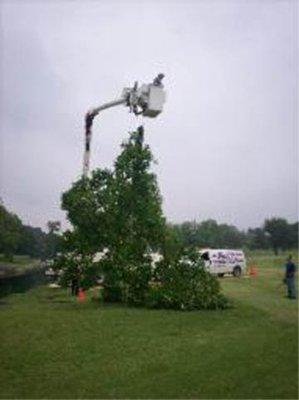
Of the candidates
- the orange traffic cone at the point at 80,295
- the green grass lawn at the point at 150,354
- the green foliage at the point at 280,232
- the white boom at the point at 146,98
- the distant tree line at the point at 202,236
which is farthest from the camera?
the green foliage at the point at 280,232

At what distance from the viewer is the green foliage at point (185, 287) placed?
2188 centimetres

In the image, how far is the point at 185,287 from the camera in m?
22.3

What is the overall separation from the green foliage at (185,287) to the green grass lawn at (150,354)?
1517 mm

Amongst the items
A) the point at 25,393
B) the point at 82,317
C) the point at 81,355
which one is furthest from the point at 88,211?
the point at 25,393

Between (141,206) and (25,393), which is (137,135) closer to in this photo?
(141,206)

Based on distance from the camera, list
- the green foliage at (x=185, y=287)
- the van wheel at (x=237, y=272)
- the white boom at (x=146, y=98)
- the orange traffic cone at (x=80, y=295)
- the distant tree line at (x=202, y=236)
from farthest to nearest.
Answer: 1. the distant tree line at (x=202, y=236)
2. the van wheel at (x=237, y=272)
3. the orange traffic cone at (x=80, y=295)
4. the white boom at (x=146, y=98)
5. the green foliage at (x=185, y=287)

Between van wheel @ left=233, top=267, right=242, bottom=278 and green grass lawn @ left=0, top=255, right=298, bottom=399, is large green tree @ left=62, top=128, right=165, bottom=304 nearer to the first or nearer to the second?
green grass lawn @ left=0, top=255, right=298, bottom=399

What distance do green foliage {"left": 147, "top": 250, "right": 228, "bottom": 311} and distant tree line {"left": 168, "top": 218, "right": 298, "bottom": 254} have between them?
72065 mm

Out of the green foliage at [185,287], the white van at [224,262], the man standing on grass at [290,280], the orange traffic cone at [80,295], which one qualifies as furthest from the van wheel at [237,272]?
the green foliage at [185,287]

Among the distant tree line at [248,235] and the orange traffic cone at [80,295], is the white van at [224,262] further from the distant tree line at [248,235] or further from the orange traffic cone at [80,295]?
the distant tree line at [248,235]

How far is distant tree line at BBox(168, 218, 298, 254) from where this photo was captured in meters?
129

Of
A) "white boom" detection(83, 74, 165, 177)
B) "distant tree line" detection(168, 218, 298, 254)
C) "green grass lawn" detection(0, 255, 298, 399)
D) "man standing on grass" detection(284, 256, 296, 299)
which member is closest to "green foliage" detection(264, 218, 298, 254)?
"distant tree line" detection(168, 218, 298, 254)

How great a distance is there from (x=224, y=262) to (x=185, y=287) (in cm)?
2502

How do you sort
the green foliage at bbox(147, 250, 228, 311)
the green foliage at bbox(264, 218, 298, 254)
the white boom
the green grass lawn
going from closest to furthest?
the green grass lawn < the green foliage at bbox(147, 250, 228, 311) < the white boom < the green foliage at bbox(264, 218, 298, 254)
